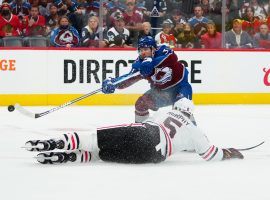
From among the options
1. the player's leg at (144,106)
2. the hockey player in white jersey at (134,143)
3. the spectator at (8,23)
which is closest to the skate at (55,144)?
the hockey player in white jersey at (134,143)

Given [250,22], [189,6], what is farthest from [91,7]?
[250,22]

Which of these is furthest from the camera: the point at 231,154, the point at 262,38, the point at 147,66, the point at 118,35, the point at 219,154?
the point at 262,38

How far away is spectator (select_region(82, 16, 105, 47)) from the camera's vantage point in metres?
10.8

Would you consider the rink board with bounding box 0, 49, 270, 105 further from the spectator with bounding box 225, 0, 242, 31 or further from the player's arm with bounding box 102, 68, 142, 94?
the player's arm with bounding box 102, 68, 142, 94

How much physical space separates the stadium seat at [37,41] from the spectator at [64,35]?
0.10 metres

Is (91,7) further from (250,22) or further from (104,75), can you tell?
(250,22)

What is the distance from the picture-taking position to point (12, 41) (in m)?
10.6

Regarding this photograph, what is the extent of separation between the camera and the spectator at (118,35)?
1088 centimetres

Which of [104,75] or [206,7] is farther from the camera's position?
[206,7]

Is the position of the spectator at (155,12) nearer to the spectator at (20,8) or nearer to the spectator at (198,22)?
the spectator at (198,22)

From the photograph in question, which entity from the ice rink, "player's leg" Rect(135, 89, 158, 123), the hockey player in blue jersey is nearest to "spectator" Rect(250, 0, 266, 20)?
the ice rink

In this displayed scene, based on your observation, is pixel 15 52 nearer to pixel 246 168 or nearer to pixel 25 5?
pixel 25 5

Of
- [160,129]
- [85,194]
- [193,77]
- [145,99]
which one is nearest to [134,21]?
[193,77]

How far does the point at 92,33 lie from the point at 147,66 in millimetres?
4728
